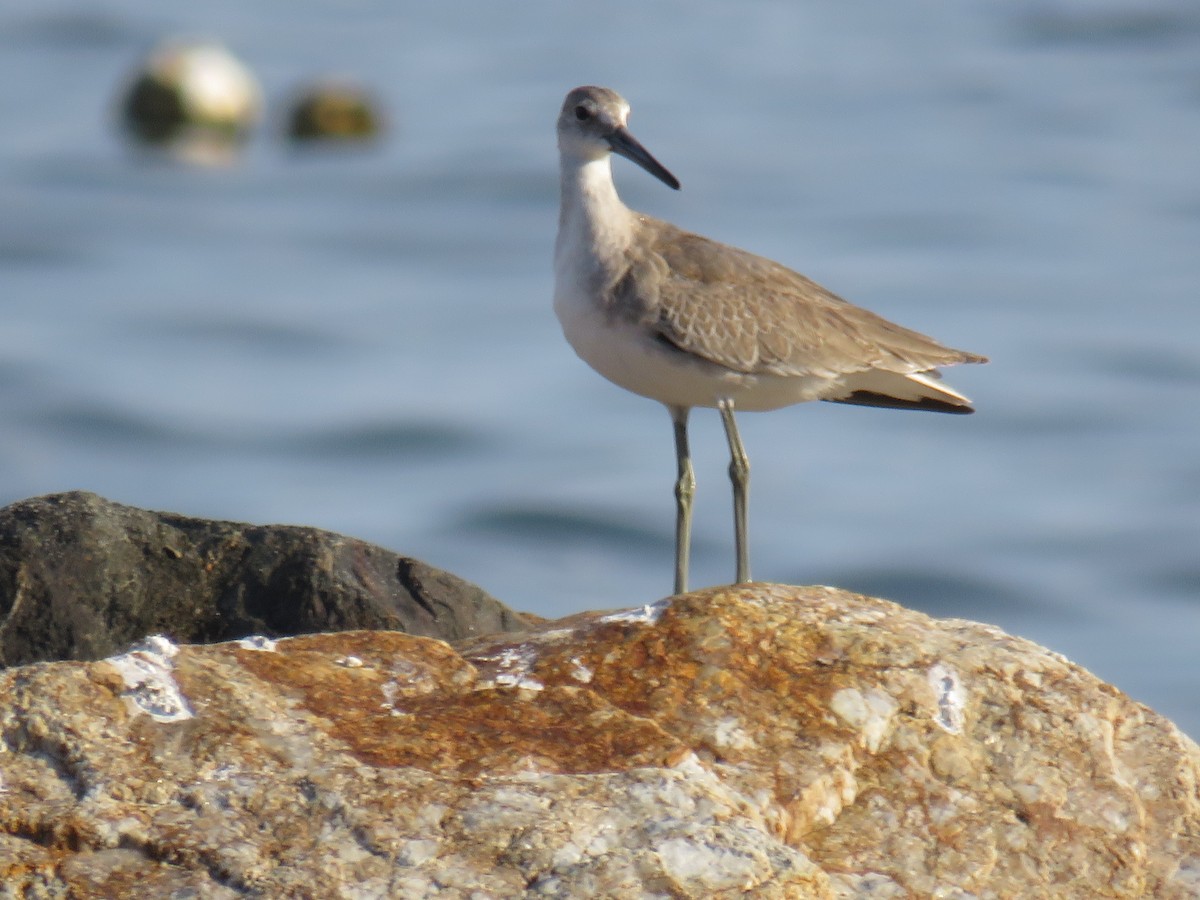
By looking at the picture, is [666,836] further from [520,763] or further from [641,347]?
[641,347]

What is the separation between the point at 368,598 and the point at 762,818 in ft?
7.73

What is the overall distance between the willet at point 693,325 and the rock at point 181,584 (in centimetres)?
194

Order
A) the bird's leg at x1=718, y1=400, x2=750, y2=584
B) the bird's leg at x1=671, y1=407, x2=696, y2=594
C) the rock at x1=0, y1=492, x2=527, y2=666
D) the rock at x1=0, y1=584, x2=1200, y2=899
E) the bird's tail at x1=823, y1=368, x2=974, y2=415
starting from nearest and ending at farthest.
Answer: the rock at x1=0, y1=584, x2=1200, y2=899 < the rock at x1=0, y1=492, x2=527, y2=666 < the bird's leg at x1=718, y1=400, x2=750, y2=584 < the bird's leg at x1=671, y1=407, x2=696, y2=594 < the bird's tail at x1=823, y1=368, x2=974, y2=415

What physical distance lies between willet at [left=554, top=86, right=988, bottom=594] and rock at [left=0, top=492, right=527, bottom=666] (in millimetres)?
1942

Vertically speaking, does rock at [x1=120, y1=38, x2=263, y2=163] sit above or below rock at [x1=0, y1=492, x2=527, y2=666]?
above

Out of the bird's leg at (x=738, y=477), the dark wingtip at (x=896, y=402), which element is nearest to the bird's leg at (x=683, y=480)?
the bird's leg at (x=738, y=477)

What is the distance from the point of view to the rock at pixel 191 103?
47375mm

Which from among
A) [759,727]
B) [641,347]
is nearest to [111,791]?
[759,727]

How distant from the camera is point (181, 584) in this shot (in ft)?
24.7

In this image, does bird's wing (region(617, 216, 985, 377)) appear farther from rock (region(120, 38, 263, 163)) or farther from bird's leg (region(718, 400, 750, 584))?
rock (region(120, 38, 263, 163))

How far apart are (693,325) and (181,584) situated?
307 cm

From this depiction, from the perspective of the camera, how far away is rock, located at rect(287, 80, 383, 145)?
53.2m

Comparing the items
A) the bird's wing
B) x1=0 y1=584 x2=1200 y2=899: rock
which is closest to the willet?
the bird's wing

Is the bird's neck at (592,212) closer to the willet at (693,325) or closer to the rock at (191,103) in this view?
the willet at (693,325)
